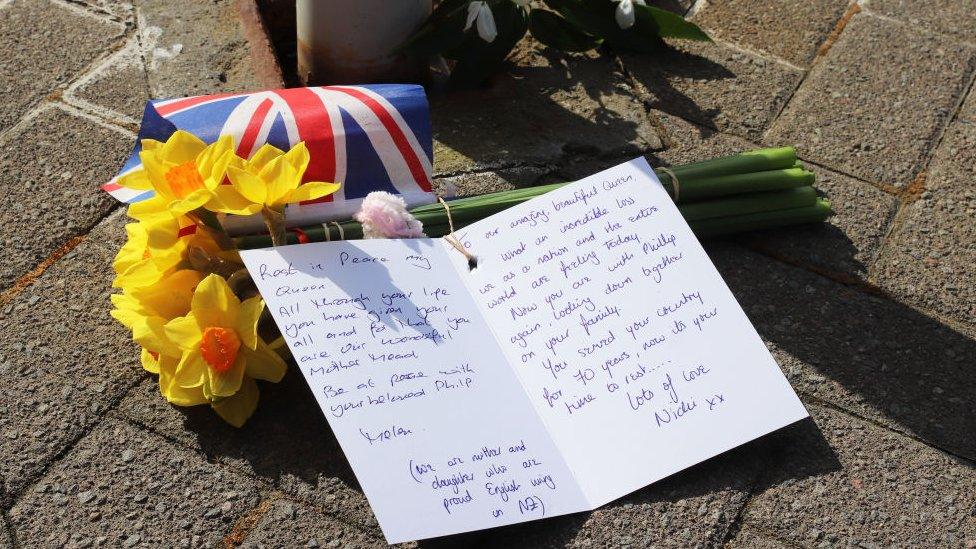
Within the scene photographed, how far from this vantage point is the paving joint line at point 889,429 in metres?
1.65

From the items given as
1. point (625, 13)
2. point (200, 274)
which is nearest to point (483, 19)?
point (625, 13)

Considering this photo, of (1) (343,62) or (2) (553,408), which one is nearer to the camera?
(2) (553,408)

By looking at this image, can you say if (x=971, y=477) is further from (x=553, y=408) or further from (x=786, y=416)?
(x=553, y=408)

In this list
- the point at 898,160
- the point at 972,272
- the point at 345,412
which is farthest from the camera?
the point at 898,160

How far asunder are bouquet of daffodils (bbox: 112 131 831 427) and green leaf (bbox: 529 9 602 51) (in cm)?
92

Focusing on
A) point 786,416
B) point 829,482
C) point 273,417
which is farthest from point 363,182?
point 829,482

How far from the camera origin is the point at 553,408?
157 centimetres

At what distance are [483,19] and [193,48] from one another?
0.75m

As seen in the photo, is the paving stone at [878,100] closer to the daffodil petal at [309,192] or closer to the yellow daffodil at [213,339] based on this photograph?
the daffodil petal at [309,192]

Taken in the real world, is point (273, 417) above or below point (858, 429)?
below

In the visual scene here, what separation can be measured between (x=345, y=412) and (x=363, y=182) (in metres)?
0.52

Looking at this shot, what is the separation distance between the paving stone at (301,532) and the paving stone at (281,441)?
0.05 feet

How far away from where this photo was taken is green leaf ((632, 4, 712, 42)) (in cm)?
247

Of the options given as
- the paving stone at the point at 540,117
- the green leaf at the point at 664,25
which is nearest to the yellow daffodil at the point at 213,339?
the paving stone at the point at 540,117
